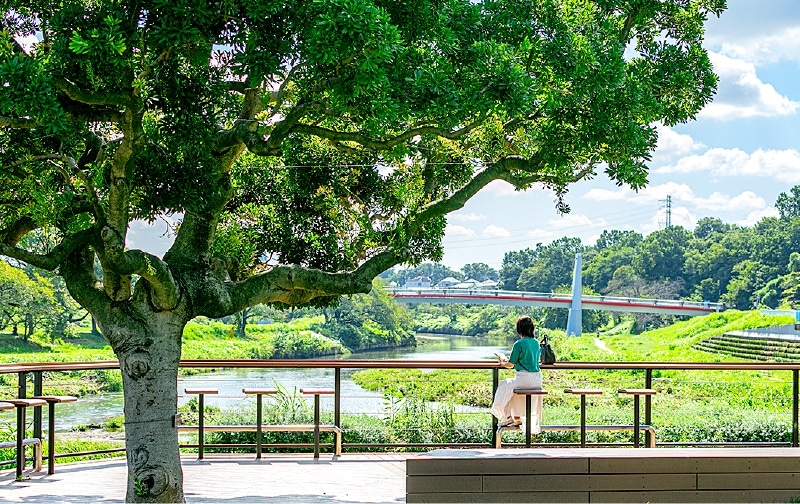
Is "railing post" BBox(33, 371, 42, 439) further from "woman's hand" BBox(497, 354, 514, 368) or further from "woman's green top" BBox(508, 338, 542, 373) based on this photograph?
"woman's green top" BBox(508, 338, 542, 373)

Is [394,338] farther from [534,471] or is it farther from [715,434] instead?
[534,471]

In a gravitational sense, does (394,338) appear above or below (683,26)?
below

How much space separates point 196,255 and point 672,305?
135 feet

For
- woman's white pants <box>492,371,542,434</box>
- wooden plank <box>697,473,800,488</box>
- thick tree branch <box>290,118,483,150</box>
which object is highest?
thick tree branch <box>290,118,483,150</box>

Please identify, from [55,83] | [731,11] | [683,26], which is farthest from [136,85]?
[731,11]

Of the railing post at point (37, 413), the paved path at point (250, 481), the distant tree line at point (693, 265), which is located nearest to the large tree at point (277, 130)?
the paved path at point (250, 481)

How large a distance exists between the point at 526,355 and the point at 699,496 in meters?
2.29

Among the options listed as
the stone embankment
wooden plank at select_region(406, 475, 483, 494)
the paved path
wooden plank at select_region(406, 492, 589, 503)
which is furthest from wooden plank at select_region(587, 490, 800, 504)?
the stone embankment

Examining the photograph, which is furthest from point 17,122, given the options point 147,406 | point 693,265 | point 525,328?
point 693,265

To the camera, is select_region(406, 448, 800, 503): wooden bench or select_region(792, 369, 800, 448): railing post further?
select_region(792, 369, 800, 448): railing post

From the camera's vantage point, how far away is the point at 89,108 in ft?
20.2

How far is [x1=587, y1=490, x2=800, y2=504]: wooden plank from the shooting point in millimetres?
5512

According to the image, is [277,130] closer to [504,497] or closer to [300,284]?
[300,284]

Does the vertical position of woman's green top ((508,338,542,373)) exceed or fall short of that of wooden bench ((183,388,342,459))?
it exceeds it
